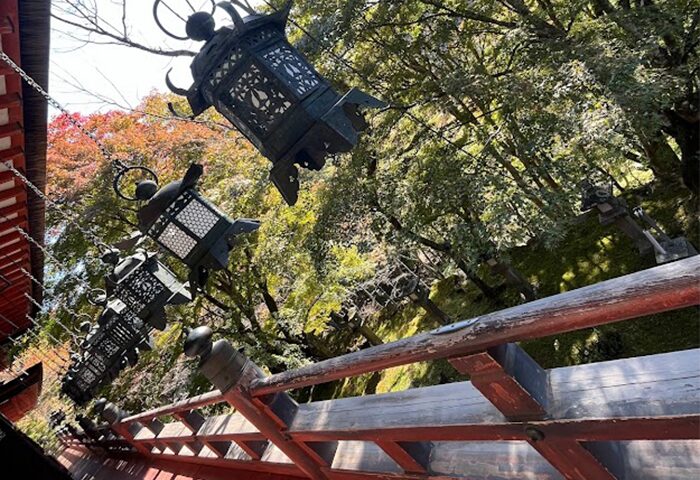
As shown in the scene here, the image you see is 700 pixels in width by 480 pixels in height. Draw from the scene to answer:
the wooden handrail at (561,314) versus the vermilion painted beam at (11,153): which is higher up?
the vermilion painted beam at (11,153)

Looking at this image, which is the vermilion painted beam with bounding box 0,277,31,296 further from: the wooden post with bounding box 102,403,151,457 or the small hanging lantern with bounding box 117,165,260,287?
the small hanging lantern with bounding box 117,165,260,287

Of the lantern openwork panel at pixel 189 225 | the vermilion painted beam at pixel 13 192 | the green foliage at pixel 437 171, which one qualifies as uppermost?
the green foliage at pixel 437 171

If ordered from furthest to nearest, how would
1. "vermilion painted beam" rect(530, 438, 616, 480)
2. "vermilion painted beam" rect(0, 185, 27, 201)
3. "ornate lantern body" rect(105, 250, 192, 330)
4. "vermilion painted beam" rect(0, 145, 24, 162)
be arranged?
"vermilion painted beam" rect(0, 185, 27, 201), "vermilion painted beam" rect(0, 145, 24, 162), "ornate lantern body" rect(105, 250, 192, 330), "vermilion painted beam" rect(530, 438, 616, 480)

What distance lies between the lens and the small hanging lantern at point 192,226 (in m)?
2.16

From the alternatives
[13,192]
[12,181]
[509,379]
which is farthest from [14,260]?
[509,379]

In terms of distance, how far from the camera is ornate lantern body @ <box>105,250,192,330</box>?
10.8ft

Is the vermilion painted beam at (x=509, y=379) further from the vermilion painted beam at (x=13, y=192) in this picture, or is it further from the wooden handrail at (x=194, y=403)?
the vermilion painted beam at (x=13, y=192)

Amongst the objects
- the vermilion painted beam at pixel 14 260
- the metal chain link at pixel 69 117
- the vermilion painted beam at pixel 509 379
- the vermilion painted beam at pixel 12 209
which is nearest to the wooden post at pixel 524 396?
the vermilion painted beam at pixel 509 379

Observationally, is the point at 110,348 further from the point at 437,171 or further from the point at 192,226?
the point at 437,171

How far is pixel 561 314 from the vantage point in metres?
1.01

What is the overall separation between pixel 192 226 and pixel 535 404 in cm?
167

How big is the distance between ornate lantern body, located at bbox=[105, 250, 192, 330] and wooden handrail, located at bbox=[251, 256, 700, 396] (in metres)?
2.10

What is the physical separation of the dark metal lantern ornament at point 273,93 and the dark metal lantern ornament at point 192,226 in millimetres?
488

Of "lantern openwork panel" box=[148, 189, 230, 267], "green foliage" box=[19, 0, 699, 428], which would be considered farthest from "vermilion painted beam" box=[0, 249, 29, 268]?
"lantern openwork panel" box=[148, 189, 230, 267]
